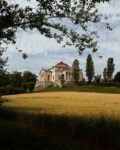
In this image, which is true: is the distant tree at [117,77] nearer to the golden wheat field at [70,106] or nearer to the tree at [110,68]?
the tree at [110,68]

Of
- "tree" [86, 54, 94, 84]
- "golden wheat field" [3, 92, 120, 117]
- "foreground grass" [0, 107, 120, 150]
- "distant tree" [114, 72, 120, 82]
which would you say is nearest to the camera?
"foreground grass" [0, 107, 120, 150]

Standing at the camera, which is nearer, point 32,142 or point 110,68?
point 32,142

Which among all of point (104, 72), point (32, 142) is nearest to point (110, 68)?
point (104, 72)

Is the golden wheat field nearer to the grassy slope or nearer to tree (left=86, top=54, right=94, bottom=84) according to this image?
the grassy slope

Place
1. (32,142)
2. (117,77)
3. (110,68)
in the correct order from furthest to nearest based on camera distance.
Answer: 1. (110,68)
2. (117,77)
3. (32,142)

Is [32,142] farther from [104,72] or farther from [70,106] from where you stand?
[104,72]

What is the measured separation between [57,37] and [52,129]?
503 centimetres

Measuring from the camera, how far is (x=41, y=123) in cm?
2066

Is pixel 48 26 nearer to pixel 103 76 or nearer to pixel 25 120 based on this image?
pixel 25 120

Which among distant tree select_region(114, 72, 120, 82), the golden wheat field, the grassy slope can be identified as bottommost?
the grassy slope

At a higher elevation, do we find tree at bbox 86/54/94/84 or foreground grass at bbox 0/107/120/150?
tree at bbox 86/54/94/84

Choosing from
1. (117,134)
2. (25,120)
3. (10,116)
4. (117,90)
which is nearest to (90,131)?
(117,134)

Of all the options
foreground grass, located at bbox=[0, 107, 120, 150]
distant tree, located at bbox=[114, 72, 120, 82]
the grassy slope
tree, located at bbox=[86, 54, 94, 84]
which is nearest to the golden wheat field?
foreground grass, located at bbox=[0, 107, 120, 150]

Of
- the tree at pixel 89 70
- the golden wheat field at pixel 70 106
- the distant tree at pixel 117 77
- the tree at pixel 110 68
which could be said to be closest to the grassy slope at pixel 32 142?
the golden wheat field at pixel 70 106
